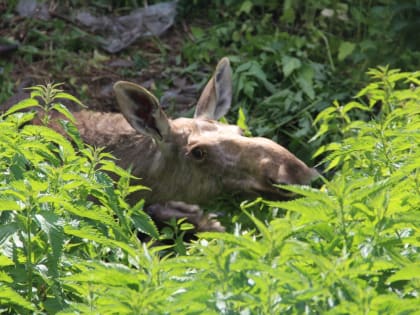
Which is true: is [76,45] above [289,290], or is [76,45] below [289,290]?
below

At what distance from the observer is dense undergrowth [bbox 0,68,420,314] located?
3.15 meters

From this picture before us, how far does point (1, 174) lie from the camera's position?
4.25 metres

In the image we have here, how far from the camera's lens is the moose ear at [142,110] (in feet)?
24.4

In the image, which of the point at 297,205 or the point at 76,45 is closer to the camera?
the point at 297,205

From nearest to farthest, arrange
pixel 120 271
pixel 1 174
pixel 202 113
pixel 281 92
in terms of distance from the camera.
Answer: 1. pixel 120 271
2. pixel 1 174
3. pixel 202 113
4. pixel 281 92

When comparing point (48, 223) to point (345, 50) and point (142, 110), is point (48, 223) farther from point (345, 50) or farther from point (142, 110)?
point (345, 50)

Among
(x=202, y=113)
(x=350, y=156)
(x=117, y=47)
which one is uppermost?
(x=350, y=156)

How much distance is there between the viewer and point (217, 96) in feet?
27.1

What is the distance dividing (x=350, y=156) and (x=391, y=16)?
227 inches

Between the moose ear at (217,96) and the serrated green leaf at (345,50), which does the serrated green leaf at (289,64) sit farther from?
the moose ear at (217,96)

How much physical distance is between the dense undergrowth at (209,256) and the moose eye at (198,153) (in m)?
2.95

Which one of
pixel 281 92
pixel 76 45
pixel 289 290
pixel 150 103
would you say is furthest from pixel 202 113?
pixel 289 290

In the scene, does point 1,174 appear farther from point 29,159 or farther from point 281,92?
point 281,92

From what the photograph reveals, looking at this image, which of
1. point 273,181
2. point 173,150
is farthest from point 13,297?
point 173,150
